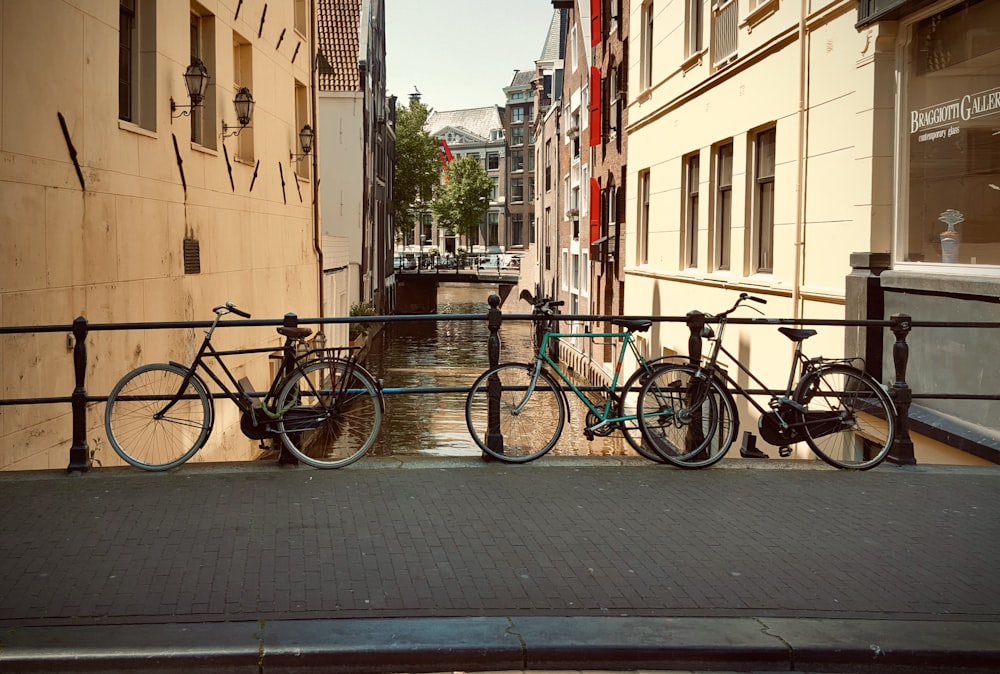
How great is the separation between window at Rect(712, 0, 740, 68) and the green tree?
270ft

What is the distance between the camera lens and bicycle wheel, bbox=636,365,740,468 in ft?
Result: 25.0

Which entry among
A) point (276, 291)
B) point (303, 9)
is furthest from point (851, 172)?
point (303, 9)

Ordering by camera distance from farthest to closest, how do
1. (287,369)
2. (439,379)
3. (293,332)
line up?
(439,379) → (287,369) → (293,332)

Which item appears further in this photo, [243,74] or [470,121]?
[470,121]

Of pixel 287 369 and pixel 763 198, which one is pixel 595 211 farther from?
pixel 287 369

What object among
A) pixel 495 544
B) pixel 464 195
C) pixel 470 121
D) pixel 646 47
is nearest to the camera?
pixel 495 544

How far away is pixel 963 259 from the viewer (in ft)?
30.4

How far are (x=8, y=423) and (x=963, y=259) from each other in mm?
7985

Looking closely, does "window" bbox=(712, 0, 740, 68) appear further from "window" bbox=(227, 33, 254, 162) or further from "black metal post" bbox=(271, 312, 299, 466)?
"black metal post" bbox=(271, 312, 299, 466)

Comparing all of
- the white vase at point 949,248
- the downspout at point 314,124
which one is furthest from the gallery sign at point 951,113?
the downspout at point 314,124

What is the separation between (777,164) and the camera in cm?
1307

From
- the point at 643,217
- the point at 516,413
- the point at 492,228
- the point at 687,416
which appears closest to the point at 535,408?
the point at 516,413

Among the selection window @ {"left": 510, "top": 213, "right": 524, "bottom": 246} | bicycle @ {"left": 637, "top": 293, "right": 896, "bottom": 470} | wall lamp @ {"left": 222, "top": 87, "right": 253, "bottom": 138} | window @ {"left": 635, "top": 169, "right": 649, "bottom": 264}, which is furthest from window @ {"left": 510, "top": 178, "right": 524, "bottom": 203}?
bicycle @ {"left": 637, "top": 293, "right": 896, "bottom": 470}

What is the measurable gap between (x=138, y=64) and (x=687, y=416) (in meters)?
7.62
